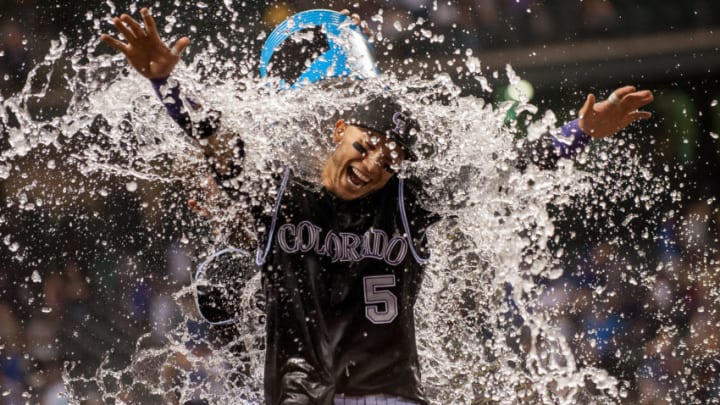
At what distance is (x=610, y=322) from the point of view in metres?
5.18

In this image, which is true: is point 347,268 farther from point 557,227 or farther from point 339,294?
point 557,227

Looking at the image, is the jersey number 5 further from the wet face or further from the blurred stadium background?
the blurred stadium background

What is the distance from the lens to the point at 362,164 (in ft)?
8.04

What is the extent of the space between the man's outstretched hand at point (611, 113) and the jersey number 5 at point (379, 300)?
865mm

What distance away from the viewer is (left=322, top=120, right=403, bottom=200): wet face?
Result: 8.05ft

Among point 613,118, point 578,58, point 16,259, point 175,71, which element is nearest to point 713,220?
point 578,58

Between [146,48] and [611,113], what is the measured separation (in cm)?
150

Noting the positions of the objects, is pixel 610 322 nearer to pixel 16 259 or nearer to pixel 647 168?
pixel 647 168

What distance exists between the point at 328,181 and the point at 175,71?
579 millimetres

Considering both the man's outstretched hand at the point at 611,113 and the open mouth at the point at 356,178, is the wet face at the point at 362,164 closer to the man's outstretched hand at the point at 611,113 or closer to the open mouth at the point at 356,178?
the open mouth at the point at 356,178

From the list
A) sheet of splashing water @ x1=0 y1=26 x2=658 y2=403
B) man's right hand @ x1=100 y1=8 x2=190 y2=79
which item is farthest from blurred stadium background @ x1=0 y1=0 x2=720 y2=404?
man's right hand @ x1=100 y1=8 x2=190 y2=79

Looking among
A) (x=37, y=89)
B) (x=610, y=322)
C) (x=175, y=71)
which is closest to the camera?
(x=175, y=71)

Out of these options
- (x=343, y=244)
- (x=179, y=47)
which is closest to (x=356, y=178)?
(x=343, y=244)

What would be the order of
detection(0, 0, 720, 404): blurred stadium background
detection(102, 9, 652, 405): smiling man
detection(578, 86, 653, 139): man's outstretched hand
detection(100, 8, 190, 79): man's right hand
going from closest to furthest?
detection(100, 8, 190, 79): man's right hand, detection(102, 9, 652, 405): smiling man, detection(578, 86, 653, 139): man's outstretched hand, detection(0, 0, 720, 404): blurred stadium background
